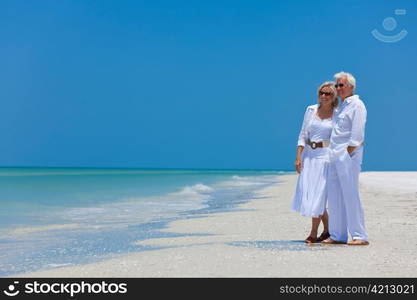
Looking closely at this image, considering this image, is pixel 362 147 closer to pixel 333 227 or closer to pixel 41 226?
pixel 333 227

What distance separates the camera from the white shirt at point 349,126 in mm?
7074

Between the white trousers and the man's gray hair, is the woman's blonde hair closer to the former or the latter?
the man's gray hair

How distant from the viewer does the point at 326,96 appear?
24.2 ft

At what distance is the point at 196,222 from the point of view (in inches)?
432

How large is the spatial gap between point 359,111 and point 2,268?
4489mm

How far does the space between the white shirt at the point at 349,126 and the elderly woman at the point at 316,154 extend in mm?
164

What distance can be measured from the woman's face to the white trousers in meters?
0.71

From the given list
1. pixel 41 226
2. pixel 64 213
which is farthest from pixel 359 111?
pixel 64 213

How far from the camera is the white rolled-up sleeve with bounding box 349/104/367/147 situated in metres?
7.05

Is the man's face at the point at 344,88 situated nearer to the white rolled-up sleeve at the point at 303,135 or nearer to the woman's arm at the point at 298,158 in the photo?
the white rolled-up sleeve at the point at 303,135
